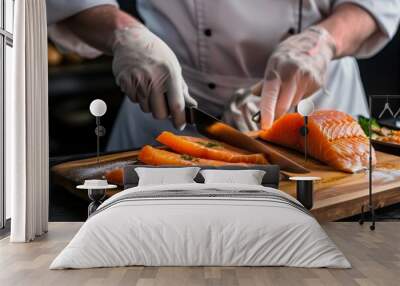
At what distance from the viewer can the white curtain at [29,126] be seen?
17.7 feet

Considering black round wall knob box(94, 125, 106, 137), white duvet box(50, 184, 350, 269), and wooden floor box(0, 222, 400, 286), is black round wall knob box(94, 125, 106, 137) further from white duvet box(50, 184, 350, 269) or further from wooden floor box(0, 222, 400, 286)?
white duvet box(50, 184, 350, 269)

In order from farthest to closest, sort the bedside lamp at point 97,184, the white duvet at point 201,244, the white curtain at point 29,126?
the bedside lamp at point 97,184 < the white curtain at point 29,126 < the white duvet at point 201,244

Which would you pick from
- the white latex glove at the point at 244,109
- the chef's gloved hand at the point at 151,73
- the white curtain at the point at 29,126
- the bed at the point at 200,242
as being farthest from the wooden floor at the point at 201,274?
the chef's gloved hand at the point at 151,73

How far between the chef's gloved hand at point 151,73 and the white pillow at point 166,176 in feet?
2.12

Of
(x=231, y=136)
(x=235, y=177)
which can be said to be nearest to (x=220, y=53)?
(x=231, y=136)

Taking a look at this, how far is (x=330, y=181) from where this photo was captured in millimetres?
6348

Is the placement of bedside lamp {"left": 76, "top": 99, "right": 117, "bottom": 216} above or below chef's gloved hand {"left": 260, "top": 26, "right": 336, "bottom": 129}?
below

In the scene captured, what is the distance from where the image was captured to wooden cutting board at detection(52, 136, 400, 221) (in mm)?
6262

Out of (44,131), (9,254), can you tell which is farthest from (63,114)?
(9,254)

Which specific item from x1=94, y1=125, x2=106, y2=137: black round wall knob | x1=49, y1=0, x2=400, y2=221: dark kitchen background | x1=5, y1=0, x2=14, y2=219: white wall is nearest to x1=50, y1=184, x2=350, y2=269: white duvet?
x1=5, y1=0, x2=14, y2=219: white wall

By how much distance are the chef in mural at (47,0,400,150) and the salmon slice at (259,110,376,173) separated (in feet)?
0.53

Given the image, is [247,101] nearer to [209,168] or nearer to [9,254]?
[209,168]

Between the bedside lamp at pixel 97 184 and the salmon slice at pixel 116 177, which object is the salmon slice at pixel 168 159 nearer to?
the salmon slice at pixel 116 177

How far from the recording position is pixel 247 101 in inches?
268
